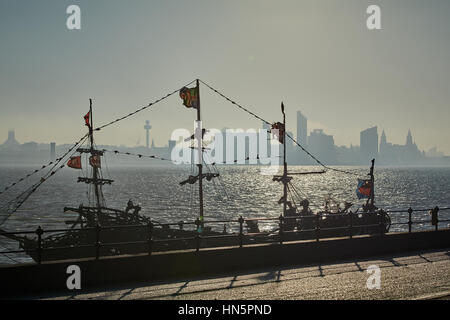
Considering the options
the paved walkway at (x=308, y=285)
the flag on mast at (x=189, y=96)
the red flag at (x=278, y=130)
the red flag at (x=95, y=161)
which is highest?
the flag on mast at (x=189, y=96)

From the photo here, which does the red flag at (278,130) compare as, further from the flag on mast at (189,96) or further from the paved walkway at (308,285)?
the paved walkway at (308,285)

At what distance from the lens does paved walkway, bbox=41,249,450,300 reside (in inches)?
386

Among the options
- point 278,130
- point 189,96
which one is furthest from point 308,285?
point 278,130

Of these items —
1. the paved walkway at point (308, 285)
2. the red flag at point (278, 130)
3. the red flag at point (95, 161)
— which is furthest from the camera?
the red flag at point (95, 161)

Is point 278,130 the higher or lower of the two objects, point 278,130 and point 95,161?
the higher

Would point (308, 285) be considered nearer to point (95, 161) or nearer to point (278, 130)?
point (278, 130)

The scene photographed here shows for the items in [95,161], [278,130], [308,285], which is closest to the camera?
[308,285]

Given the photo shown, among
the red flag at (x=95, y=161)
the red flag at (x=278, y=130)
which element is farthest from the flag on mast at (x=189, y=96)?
the red flag at (x=95, y=161)

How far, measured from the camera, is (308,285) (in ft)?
35.2

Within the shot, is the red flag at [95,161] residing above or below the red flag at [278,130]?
below

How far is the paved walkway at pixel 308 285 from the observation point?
980cm

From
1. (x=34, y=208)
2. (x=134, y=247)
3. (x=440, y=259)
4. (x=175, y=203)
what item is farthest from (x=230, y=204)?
(x=440, y=259)
